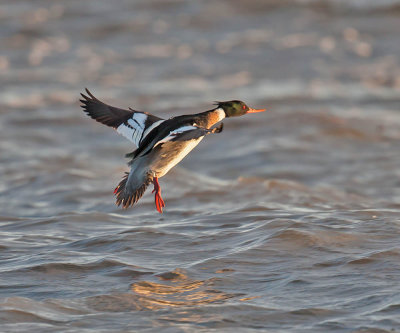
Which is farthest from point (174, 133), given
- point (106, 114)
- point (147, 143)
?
point (106, 114)

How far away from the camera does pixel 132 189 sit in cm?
638

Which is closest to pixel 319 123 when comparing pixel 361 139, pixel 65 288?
pixel 361 139

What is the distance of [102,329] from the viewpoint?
4.60 m

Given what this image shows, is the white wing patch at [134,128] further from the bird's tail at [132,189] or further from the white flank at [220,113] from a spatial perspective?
the white flank at [220,113]

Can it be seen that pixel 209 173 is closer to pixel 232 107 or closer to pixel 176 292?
pixel 232 107

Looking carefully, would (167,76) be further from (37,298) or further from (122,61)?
(37,298)

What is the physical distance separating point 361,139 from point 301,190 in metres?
2.99

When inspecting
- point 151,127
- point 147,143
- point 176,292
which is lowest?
point 176,292

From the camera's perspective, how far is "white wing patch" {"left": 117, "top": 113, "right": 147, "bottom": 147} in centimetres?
665

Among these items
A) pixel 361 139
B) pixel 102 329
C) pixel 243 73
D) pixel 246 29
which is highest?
pixel 246 29

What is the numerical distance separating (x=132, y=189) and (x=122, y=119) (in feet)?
2.70

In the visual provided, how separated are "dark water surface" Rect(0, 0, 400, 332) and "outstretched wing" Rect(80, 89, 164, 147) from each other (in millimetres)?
850

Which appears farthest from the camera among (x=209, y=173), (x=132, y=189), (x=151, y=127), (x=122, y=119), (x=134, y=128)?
(x=209, y=173)

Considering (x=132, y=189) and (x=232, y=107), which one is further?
(x=232, y=107)
